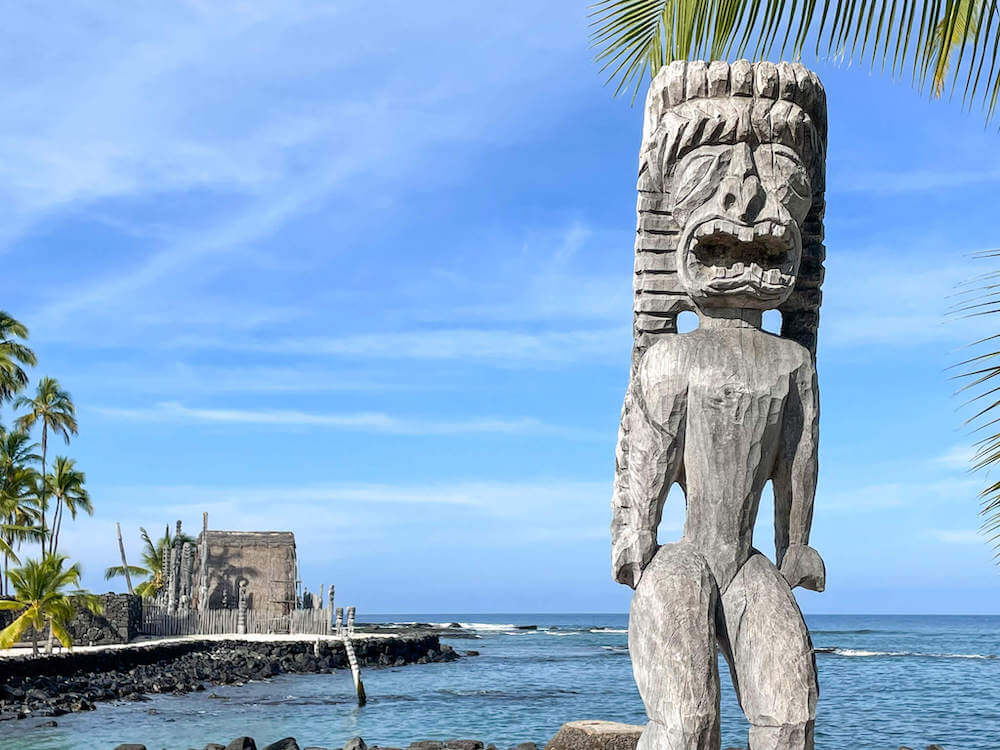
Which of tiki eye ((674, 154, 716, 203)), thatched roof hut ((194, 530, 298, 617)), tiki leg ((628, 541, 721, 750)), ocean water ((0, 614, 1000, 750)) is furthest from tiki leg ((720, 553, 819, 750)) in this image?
thatched roof hut ((194, 530, 298, 617))

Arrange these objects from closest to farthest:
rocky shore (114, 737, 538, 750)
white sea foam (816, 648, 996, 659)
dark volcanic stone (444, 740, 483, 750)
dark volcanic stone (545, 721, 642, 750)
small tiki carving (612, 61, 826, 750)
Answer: small tiki carving (612, 61, 826, 750)
dark volcanic stone (545, 721, 642, 750)
rocky shore (114, 737, 538, 750)
dark volcanic stone (444, 740, 483, 750)
white sea foam (816, 648, 996, 659)

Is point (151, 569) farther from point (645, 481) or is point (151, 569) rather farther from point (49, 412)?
point (645, 481)

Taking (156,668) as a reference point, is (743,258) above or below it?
above

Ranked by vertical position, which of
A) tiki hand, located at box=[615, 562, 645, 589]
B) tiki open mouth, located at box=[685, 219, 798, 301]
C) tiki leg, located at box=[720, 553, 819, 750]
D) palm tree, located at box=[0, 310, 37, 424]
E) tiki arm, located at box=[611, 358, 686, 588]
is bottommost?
tiki leg, located at box=[720, 553, 819, 750]

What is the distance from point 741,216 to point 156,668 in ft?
87.8

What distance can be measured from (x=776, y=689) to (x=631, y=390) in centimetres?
125

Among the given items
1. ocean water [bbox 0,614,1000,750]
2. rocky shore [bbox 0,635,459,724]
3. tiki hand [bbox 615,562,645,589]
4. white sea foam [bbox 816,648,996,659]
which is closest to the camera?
tiki hand [bbox 615,562,645,589]

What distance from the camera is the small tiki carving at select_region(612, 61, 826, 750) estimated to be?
3781 mm

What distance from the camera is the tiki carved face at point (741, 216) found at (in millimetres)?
4008

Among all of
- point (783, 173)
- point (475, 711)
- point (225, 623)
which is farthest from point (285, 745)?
point (225, 623)

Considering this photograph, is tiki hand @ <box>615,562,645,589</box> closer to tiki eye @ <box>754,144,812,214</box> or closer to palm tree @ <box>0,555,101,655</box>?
tiki eye @ <box>754,144,812,214</box>

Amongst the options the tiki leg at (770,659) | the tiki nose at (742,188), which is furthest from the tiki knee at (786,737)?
the tiki nose at (742,188)

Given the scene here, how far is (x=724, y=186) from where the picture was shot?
402 centimetres

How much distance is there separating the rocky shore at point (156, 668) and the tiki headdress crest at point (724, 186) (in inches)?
719
